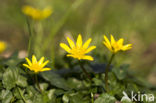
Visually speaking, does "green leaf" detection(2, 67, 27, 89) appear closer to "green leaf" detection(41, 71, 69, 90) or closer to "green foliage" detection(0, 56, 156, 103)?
"green foliage" detection(0, 56, 156, 103)

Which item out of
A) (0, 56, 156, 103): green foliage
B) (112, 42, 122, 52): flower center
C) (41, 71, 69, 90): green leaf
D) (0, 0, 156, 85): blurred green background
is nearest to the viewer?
(112, 42, 122, 52): flower center

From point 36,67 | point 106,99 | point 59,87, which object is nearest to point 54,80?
point 59,87

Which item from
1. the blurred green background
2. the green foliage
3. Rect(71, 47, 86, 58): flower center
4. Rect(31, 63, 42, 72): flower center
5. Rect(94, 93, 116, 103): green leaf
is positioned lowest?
Rect(94, 93, 116, 103): green leaf

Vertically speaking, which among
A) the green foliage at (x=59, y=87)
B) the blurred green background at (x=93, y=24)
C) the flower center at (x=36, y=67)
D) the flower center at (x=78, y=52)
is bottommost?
the green foliage at (x=59, y=87)

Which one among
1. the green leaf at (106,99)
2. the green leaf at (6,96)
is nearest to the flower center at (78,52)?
the green leaf at (106,99)

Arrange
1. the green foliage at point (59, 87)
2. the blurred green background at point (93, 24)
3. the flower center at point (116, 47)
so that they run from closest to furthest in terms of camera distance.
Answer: the flower center at point (116, 47) → the green foliage at point (59, 87) → the blurred green background at point (93, 24)

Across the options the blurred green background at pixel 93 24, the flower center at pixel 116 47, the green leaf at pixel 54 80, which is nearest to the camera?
the flower center at pixel 116 47

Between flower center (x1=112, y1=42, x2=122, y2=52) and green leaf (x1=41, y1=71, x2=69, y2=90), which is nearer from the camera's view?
flower center (x1=112, y1=42, x2=122, y2=52)

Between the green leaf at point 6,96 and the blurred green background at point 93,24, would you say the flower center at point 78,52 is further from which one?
the blurred green background at point 93,24

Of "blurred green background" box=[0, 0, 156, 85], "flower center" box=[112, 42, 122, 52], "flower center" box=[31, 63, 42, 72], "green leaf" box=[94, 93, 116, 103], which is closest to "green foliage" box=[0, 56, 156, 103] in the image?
"green leaf" box=[94, 93, 116, 103]

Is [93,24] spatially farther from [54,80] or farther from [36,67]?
[36,67]
